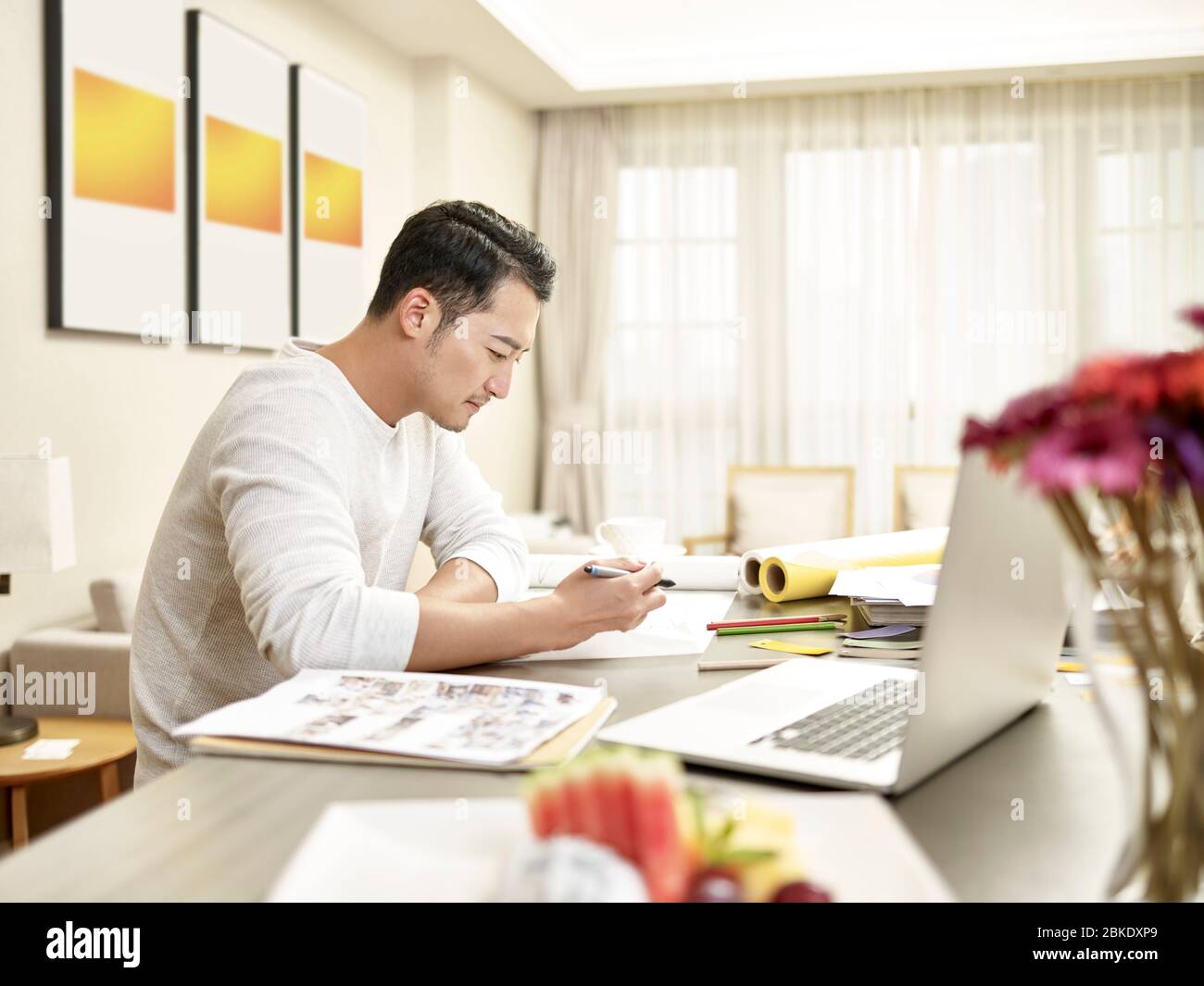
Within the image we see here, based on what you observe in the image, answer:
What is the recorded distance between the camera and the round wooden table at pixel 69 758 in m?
2.14

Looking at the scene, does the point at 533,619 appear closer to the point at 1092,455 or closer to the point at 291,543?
the point at 291,543

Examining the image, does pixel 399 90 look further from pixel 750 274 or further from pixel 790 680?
pixel 790 680

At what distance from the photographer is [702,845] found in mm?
531

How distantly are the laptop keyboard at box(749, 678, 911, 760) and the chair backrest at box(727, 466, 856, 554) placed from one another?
384 centimetres

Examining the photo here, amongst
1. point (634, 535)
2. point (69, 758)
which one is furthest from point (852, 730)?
point (69, 758)

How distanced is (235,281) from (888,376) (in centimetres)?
340

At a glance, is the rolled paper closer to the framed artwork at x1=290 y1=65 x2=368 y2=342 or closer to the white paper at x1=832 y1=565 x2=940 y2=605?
the white paper at x1=832 y1=565 x2=940 y2=605

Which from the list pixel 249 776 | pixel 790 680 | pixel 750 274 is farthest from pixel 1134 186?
pixel 249 776

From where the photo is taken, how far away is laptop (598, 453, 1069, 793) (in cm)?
72

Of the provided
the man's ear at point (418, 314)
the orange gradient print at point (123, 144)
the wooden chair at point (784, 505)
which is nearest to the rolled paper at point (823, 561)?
the man's ear at point (418, 314)

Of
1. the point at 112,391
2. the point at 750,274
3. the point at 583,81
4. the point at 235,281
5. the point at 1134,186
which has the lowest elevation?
the point at 112,391

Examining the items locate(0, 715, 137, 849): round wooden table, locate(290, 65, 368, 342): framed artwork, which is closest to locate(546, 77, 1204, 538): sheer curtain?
locate(290, 65, 368, 342): framed artwork

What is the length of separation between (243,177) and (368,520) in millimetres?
2228
